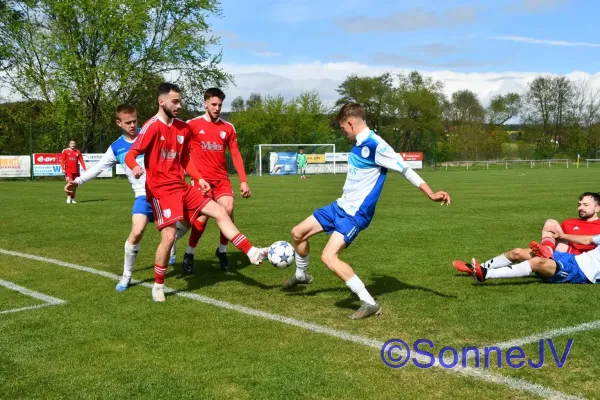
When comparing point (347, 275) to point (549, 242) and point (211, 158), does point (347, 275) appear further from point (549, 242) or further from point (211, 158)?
point (211, 158)

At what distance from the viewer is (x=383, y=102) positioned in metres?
79.9

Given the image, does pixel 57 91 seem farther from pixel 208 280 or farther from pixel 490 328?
pixel 490 328

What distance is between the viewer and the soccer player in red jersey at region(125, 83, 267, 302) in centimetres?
614

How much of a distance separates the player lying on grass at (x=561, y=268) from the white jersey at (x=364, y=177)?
5.60ft

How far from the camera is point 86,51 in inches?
1656

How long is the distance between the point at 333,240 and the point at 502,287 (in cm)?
219

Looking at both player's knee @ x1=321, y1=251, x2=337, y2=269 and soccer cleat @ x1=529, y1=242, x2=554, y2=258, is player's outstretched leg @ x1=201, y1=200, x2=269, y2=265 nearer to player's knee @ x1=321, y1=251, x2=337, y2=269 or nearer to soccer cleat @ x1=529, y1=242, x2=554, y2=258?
player's knee @ x1=321, y1=251, x2=337, y2=269

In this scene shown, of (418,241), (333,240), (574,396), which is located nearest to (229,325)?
(333,240)

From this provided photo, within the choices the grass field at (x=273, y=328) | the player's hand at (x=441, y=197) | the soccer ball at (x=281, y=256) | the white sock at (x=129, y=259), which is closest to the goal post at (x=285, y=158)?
the grass field at (x=273, y=328)

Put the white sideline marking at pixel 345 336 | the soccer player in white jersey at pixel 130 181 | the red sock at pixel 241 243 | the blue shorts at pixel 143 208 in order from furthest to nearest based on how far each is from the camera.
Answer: the blue shorts at pixel 143 208, the soccer player in white jersey at pixel 130 181, the red sock at pixel 241 243, the white sideline marking at pixel 345 336

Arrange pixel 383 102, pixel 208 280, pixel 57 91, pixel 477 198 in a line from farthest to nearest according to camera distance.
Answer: pixel 383 102, pixel 57 91, pixel 477 198, pixel 208 280

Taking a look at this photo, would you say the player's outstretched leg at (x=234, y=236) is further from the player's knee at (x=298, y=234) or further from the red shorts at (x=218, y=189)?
the red shorts at (x=218, y=189)

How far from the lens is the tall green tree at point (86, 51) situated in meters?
40.8

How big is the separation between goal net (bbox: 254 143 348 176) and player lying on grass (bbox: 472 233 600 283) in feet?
130
